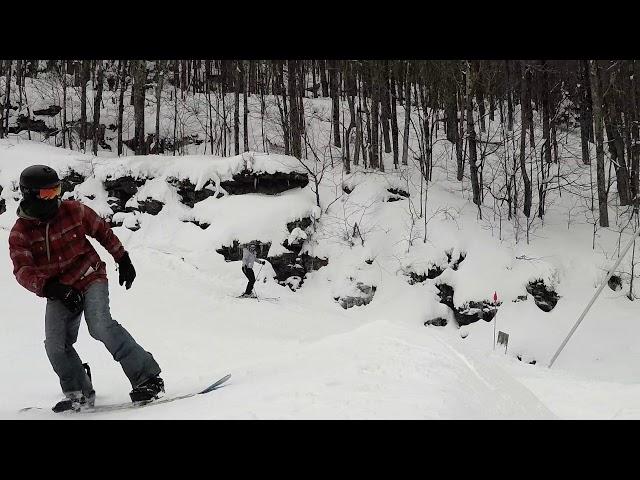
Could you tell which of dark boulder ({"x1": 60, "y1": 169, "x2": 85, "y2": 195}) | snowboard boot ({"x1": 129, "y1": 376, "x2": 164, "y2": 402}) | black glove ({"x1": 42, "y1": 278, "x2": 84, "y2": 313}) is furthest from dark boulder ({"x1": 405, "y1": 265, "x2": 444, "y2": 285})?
dark boulder ({"x1": 60, "y1": 169, "x2": 85, "y2": 195})

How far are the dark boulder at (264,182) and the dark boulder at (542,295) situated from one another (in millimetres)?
7888

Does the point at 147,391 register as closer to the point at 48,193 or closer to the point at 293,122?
the point at 48,193

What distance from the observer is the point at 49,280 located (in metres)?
3.50

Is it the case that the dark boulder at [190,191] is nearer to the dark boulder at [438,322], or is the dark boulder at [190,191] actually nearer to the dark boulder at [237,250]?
the dark boulder at [237,250]

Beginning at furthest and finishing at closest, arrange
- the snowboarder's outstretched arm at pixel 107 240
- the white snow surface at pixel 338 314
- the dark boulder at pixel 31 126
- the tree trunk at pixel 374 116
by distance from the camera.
→ the dark boulder at pixel 31 126 < the tree trunk at pixel 374 116 < the snowboarder's outstretched arm at pixel 107 240 < the white snow surface at pixel 338 314

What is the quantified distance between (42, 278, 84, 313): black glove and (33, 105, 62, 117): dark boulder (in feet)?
98.2

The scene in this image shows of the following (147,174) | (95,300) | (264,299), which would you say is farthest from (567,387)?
(147,174)

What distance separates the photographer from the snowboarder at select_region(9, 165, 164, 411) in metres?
3.49

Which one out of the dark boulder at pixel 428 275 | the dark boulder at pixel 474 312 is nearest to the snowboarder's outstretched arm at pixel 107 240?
the dark boulder at pixel 474 312

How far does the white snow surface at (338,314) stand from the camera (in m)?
2.99

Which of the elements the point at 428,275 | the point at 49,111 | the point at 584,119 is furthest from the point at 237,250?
the point at 49,111

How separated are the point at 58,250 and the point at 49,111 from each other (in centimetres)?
3024

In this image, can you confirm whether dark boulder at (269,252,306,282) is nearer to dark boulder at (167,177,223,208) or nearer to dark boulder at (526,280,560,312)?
dark boulder at (167,177,223,208)
